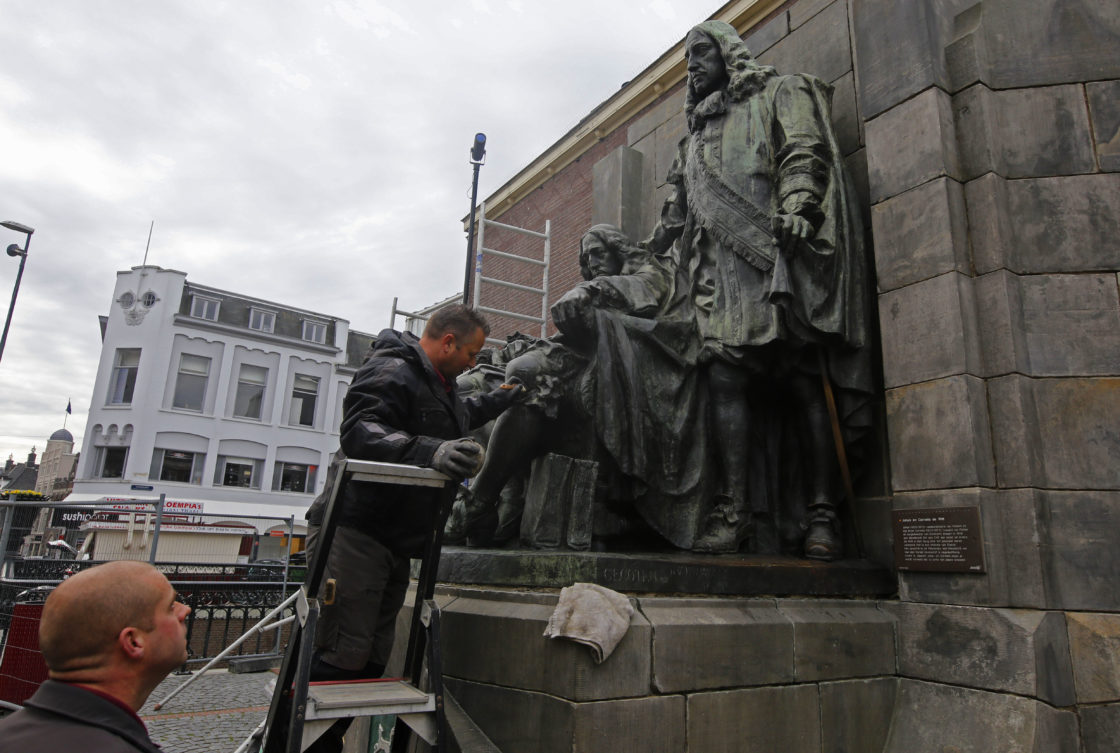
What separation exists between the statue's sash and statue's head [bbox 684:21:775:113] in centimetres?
35

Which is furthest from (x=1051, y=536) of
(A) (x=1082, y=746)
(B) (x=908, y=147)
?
(B) (x=908, y=147)

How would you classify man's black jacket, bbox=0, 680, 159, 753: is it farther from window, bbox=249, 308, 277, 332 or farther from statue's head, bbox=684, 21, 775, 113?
window, bbox=249, 308, 277, 332

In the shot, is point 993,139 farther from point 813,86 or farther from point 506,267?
point 506,267

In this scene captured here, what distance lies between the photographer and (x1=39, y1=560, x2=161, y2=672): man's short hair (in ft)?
4.67

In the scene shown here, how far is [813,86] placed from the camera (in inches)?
183

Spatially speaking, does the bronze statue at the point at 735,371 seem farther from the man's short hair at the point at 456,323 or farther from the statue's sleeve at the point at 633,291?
the man's short hair at the point at 456,323

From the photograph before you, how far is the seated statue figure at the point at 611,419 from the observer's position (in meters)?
3.95

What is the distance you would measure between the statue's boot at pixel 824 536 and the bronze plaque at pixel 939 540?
12.4 inches

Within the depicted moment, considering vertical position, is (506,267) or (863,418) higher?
(506,267)

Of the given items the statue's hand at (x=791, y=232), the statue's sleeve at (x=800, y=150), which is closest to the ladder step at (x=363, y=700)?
the statue's hand at (x=791, y=232)

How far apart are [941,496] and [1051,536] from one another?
47 centimetres

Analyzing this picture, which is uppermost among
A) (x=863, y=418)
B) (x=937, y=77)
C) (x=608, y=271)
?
(x=937, y=77)

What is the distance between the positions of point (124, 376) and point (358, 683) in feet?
114

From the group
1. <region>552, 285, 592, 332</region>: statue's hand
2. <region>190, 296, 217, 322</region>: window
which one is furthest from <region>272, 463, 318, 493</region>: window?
<region>552, 285, 592, 332</region>: statue's hand
